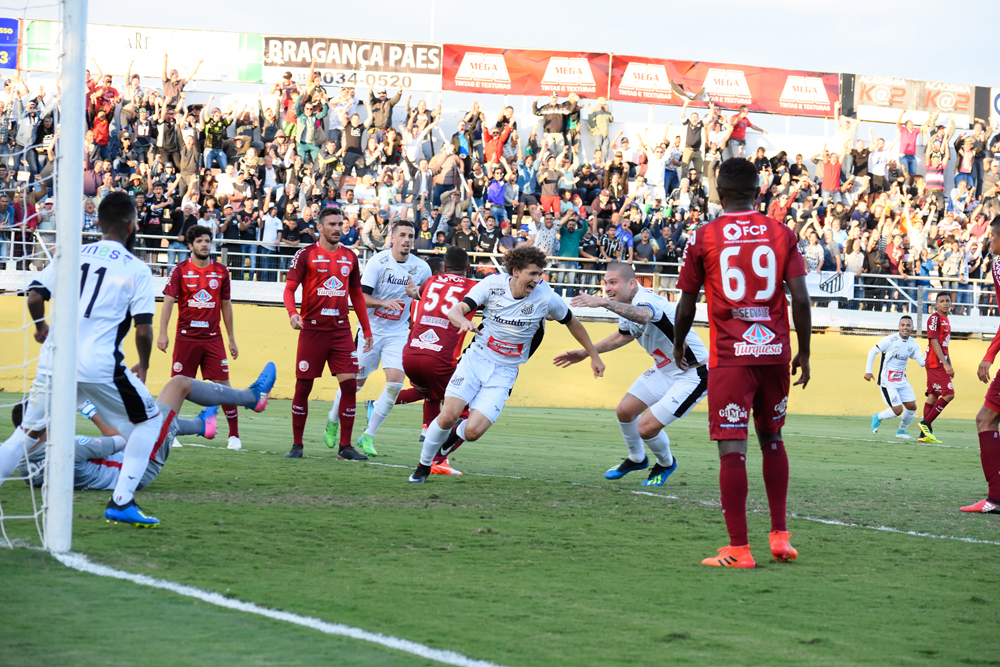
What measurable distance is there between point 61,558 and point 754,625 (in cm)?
316

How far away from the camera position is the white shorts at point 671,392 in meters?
→ 9.26

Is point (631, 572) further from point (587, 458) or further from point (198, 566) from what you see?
point (587, 458)

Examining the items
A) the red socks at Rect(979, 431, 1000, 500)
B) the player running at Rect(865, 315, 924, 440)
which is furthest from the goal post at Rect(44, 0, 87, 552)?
the player running at Rect(865, 315, 924, 440)

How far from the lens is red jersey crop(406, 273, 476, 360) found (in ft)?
33.1

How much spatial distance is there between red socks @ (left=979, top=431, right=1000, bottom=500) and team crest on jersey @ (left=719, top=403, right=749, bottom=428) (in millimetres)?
3569

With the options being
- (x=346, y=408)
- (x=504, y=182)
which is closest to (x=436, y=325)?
(x=346, y=408)

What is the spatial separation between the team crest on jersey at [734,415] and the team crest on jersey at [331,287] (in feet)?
18.4

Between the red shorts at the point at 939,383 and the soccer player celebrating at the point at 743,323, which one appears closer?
the soccer player celebrating at the point at 743,323

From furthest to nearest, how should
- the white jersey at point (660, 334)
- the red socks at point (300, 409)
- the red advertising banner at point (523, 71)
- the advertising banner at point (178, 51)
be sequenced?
the red advertising banner at point (523, 71)
the advertising banner at point (178, 51)
the red socks at point (300, 409)
the white jersey at point (660, 334)

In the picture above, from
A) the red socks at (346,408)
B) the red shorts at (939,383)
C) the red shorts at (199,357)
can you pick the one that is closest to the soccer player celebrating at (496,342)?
the red socks at (346,408)

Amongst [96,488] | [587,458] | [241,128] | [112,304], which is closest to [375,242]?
[241,128]

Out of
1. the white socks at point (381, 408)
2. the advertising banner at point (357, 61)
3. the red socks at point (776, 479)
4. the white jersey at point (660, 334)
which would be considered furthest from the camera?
the advertising banner at point (357, 61)

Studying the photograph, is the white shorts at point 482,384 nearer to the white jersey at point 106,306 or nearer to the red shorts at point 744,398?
the red shorts at point 744,398

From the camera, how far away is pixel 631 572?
220 inches
